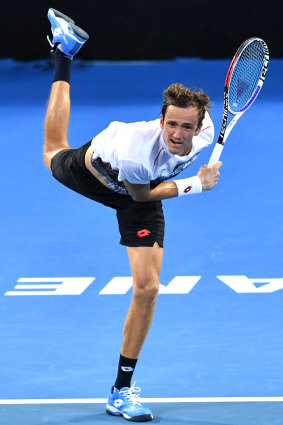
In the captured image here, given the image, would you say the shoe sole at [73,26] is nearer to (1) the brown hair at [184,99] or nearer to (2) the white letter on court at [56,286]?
(1) the brown hair at [184,99]

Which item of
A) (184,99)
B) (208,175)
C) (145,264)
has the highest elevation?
(184,99)

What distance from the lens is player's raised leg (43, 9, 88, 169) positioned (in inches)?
230

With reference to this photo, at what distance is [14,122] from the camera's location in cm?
1188

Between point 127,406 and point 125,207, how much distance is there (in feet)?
3.55

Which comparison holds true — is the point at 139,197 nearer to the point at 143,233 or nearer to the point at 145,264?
the point at 143,233

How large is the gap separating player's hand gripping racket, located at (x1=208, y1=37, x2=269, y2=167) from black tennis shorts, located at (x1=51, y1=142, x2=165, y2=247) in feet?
2.17

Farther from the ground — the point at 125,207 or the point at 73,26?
the point at 73,26

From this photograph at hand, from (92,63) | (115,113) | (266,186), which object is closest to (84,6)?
(92,63)

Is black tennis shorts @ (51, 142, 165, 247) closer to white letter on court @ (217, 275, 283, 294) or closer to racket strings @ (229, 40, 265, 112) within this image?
racket strings @ (229, 40, 265, 112)

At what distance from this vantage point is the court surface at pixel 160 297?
17.0 feet

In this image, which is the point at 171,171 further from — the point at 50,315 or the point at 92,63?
the point at 92,63

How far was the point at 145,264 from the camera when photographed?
16.3ft

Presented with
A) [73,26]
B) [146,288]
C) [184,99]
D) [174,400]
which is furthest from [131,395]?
[73,26]

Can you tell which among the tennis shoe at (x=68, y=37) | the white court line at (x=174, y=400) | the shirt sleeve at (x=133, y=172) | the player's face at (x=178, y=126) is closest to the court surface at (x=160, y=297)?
the white court line at (x=174, y=400)
